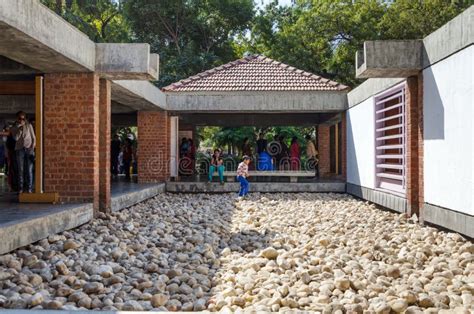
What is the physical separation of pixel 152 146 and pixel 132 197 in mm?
4391

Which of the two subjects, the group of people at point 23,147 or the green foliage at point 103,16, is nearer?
the group of people at point 23,147

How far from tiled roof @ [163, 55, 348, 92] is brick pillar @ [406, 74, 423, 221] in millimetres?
6241

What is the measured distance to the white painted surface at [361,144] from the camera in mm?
12016

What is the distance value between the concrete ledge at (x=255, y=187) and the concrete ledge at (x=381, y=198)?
1075 millimetres

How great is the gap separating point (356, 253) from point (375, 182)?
5.29m

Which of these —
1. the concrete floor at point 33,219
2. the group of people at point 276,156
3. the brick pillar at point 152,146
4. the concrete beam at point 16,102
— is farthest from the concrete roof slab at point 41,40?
the group of people at point 276,156

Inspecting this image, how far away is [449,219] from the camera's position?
7.35 metres

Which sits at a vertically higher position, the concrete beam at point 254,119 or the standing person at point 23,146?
the concrete beam at point 254,119

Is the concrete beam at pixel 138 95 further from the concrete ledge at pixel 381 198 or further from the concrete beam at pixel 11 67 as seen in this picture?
the concrete ledge at pixel 381 198

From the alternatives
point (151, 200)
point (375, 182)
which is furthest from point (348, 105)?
point (151, 200)

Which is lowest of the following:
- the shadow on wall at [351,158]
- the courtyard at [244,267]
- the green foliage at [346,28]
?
the courtyard at [244,267]

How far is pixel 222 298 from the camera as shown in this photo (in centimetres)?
464

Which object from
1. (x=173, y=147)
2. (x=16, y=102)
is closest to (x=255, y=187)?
(x=173, y=147)

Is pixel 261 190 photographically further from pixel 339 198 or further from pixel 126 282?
pixel 126 282
